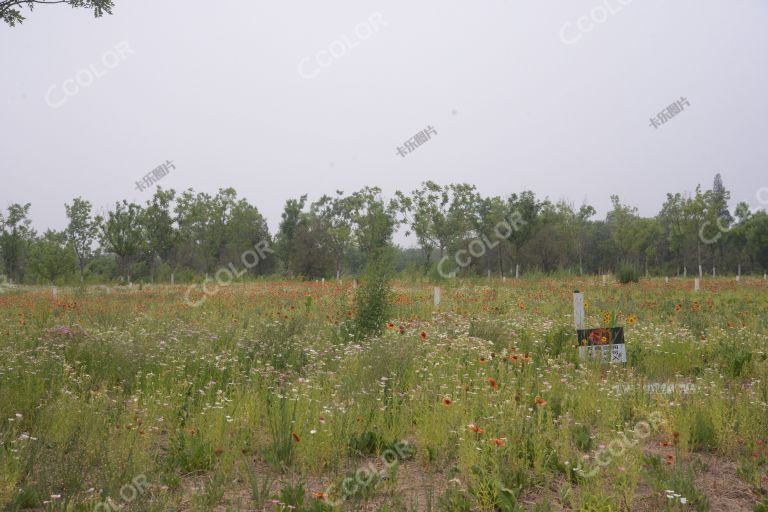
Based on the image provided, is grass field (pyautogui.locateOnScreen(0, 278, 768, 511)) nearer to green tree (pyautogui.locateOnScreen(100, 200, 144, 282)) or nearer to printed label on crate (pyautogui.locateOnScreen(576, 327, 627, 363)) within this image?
printed label on crate (pyautogui.locateOnScreen(576, 327, 627, 363))

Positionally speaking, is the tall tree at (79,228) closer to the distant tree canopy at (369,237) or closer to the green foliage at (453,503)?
the distant tree canopy at (369,237)

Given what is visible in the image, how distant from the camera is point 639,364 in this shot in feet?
25.4

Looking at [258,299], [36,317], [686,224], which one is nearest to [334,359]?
[36,317]

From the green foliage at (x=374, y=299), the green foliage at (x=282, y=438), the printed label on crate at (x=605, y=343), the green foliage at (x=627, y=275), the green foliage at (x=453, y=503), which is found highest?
the green foliage at (x=627, y=275)

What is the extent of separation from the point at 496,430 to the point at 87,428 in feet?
10.3

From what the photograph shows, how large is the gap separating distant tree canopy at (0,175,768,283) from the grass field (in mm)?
23045

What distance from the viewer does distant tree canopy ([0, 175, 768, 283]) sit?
41094mm

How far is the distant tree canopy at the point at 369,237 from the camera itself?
41.1 metres

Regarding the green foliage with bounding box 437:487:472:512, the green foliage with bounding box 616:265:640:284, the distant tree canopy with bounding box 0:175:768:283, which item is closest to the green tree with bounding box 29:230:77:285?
the distant tree canopy with bounding box 0:175:768:283

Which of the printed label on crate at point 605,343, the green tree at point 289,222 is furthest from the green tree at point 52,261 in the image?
the printed label on crate at point 605,343

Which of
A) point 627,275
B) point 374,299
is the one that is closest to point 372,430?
point 374,299

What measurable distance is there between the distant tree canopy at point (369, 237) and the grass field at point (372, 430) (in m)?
23.0

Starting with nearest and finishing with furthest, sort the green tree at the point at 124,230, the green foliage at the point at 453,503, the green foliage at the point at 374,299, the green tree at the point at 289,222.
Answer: the green foliage at the point at 453,503
the green foliage at the point at 374,299
the green tree at the point at 124,230
the green tree at the point at 289,222

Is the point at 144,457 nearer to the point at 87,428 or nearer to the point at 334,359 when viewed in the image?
the point at 87,428
